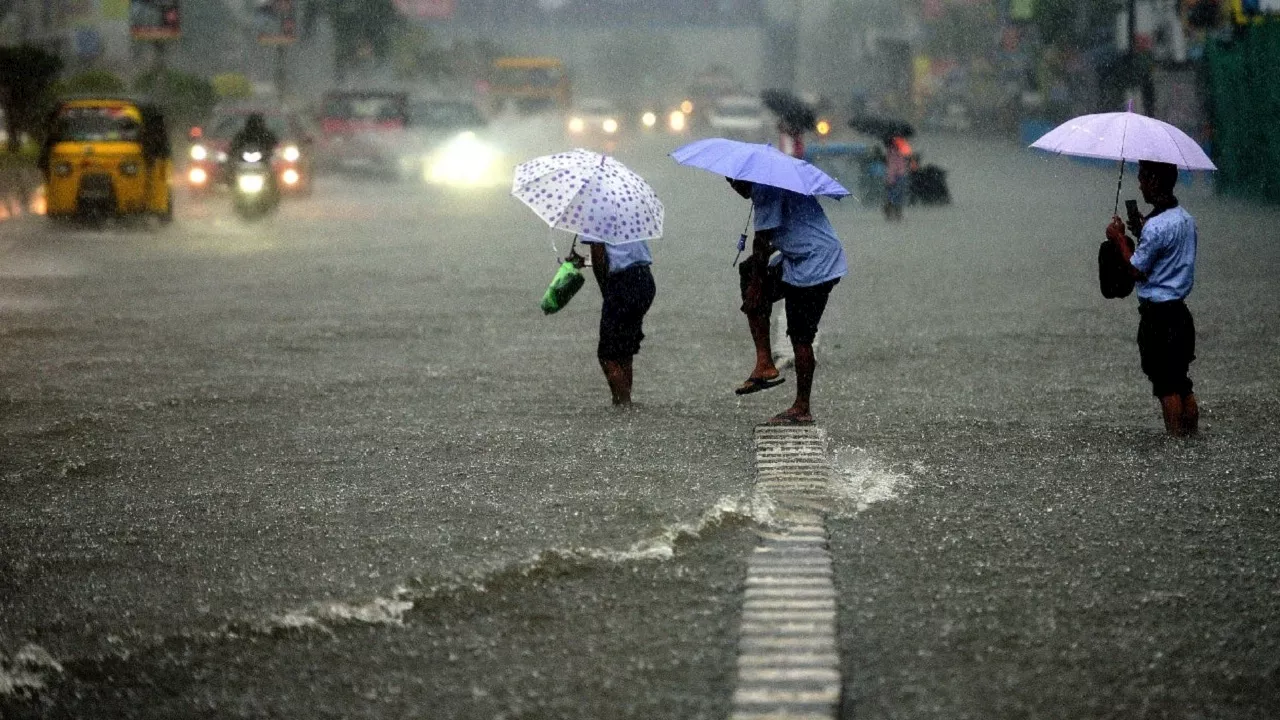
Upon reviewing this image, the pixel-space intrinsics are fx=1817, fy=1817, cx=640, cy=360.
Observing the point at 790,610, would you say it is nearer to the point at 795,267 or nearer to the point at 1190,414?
the point at 795,267

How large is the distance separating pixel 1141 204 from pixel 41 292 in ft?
50.4

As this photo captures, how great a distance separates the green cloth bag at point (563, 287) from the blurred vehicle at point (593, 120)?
47.0m

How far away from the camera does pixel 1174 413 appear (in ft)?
28.0

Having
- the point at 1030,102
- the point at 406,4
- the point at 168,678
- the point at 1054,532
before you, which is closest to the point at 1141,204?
the point at 1054,532

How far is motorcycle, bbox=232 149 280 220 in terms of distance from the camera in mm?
22844

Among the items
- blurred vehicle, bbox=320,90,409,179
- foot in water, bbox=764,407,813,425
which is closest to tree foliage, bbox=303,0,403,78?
blurred vehicle, bbox=320,90,409,179

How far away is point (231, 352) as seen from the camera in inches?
454

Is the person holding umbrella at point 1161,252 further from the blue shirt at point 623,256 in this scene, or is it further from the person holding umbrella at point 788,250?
the blue shirt at point 623,256

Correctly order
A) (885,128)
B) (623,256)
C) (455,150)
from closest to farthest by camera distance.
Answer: (623,256) → (885,128) → (455,150)

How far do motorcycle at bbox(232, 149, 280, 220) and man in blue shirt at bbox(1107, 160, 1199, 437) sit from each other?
52.5 ft

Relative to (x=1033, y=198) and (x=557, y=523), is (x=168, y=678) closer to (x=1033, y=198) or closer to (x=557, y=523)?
(x=557, y=523)

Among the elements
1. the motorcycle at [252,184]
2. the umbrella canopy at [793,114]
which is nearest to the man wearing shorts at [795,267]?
the motorcycle at [252,184]

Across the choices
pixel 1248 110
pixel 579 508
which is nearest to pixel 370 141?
pixel 1248 110

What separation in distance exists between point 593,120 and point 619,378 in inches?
1989
